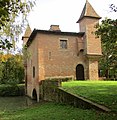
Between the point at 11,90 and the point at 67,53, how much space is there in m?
15.8

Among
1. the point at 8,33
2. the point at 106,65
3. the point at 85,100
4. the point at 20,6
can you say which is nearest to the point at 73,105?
the point at 85,100

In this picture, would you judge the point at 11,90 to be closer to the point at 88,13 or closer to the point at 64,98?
the point at 88,13

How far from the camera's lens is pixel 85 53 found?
33.7 metres

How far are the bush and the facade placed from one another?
27.8ft

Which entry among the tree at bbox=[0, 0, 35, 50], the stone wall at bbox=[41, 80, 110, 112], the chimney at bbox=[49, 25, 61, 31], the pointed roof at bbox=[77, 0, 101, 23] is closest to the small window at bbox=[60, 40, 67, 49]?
the pointed roof at bbox=[77, 0, 101, 23]

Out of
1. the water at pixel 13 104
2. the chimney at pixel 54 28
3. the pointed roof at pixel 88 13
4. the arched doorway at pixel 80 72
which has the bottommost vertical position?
the water at pixel 13 104

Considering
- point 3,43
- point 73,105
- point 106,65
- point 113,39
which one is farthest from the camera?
point 73,105

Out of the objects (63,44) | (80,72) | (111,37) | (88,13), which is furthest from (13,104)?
(111,37)

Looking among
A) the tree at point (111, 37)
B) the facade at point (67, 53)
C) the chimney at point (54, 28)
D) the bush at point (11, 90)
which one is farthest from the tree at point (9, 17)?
the bush at point (11, 90)

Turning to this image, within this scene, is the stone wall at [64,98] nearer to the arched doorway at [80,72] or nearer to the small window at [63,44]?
the small window at [63,44]

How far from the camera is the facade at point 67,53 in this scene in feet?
103

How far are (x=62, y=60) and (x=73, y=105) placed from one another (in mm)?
16364

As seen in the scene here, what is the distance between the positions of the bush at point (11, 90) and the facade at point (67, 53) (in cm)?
846

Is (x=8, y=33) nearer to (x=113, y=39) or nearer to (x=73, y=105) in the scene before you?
(x=113, y=39)
